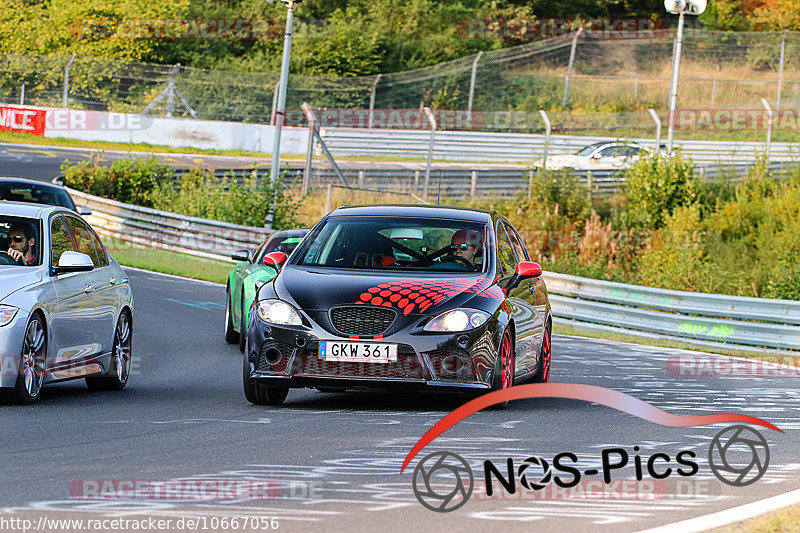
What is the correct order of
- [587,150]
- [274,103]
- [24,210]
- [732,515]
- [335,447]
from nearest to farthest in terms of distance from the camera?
[732,515] → [335,447] → [24,210] → [587,150] → [274,103]

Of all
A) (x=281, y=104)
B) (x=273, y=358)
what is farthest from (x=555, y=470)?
(x=281, y=104)

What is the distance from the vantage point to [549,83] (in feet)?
172

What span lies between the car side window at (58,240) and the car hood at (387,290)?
5.85ft

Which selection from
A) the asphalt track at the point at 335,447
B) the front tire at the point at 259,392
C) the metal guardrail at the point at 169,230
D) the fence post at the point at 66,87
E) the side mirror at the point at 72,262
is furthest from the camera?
the fence post at the point at 66,87

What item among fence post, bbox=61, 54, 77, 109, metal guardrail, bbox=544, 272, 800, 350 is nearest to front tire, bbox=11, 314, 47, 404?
metal guardrail, bbox=544, 272, 800, 350

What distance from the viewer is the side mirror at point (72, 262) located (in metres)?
9.89

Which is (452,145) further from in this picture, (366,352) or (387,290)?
(366,352)

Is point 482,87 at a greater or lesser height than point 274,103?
greater

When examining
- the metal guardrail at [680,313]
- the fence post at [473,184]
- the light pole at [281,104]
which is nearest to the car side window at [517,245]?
→ the metal guardrail at [680,313]

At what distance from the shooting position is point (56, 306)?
9906 mm

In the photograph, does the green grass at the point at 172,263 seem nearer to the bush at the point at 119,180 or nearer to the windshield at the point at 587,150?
the bush at the point at 119,180

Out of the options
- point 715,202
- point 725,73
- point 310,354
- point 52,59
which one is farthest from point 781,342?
point 725,73

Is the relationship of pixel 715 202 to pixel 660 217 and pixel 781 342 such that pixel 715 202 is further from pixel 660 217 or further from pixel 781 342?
pixel 781 342

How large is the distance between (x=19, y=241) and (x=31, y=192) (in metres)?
9.94
